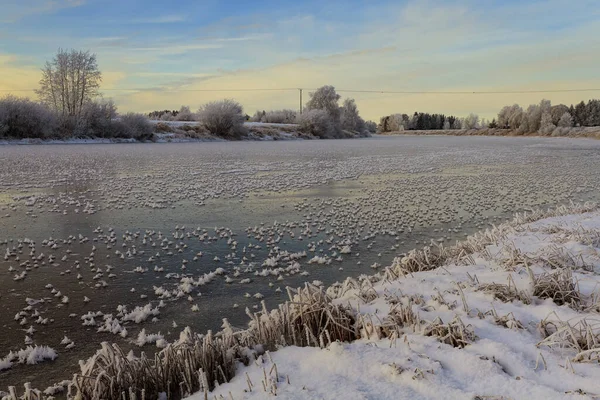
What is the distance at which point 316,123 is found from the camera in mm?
93750

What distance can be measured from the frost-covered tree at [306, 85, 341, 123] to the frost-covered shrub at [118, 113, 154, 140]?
50.1 m

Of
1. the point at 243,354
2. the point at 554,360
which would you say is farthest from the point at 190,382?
the point at 554,360

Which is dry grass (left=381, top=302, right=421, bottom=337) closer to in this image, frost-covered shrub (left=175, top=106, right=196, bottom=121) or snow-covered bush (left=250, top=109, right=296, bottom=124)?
frost-covered shrub (left=175, top=106, right=196, bottom=121)

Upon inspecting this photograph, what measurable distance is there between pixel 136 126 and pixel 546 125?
343ft

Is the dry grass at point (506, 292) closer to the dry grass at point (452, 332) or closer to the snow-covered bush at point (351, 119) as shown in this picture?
the dry grass at point (452, 332)

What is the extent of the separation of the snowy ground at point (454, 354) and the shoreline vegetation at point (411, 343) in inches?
0.5

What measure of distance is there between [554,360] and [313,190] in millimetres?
15049

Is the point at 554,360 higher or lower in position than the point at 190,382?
higher

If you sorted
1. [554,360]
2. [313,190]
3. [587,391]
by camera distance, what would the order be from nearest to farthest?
[587,391], [554,360], [313,190]

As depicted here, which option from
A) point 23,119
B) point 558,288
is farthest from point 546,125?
point 558,288

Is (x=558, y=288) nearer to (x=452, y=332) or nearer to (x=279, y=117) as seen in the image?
(x=452, y=332)

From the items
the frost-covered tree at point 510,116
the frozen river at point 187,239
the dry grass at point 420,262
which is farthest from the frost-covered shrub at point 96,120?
the frost-covered tree at point 510,116

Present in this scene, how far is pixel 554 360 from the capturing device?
4090 millimetres

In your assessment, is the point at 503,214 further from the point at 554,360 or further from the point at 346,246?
the point at 554,360
